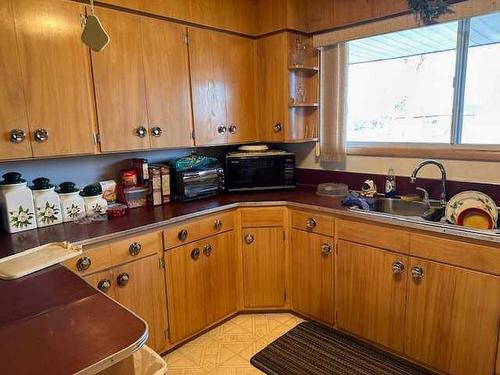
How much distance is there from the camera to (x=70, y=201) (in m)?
1.97

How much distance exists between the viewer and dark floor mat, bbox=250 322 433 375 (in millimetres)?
1992

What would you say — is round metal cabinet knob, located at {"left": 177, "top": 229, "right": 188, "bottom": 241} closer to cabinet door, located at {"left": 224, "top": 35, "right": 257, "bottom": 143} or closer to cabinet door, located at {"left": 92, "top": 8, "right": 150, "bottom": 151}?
cabinet door, located at {"left": 92, "top": 8, "right": 150, "bottom": 151}

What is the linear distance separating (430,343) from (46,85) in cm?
239

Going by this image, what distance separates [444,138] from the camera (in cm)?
225

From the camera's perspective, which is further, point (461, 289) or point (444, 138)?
point (444, 138)

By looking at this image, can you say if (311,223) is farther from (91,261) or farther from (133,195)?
(91,261)

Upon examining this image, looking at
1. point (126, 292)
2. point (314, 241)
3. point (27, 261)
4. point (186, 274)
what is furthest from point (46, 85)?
point (314, 241)

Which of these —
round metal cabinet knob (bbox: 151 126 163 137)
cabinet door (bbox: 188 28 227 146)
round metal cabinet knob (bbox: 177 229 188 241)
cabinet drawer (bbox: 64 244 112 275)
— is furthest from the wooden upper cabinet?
cabinet drawer (bbox: 64 244 112 275)

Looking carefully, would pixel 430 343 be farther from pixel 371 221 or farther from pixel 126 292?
pixel 126 292

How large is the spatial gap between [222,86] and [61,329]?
1.91 metres

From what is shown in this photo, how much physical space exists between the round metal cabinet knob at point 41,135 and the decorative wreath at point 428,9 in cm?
210

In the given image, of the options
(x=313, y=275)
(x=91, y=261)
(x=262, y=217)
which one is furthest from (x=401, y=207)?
(x=91, y=261)

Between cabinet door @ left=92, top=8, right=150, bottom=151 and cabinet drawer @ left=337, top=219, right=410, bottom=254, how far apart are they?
4.44 ft

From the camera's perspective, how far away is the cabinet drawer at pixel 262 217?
7.93ft
